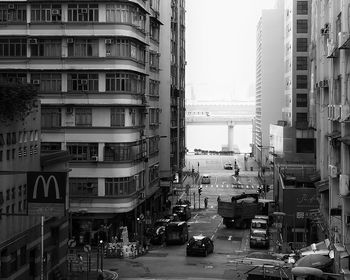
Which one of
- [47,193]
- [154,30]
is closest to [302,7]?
[154,30]

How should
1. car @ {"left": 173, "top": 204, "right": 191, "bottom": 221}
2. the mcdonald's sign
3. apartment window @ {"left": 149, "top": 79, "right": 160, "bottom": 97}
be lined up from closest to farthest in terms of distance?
the mcdonald's sign → apartment window @ {"left": 149, "top": 79, "right": 160, "bottom": 97} → car @ {"left": 173, "top": 204, "right": 191, "bottom": 221}

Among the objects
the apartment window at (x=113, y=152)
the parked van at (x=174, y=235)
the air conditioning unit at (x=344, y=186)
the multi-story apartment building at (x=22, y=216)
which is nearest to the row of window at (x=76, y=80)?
the apartment window at (x=113, y=152)

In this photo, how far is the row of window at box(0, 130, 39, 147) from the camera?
33.8 m

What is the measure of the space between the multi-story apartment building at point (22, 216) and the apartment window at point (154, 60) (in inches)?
993

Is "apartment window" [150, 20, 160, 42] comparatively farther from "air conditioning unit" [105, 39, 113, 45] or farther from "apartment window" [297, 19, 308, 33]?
"apartment window" [297, 19, 308, 33]

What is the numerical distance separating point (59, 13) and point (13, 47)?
13.3 ft

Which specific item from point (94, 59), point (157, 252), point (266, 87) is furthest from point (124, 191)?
point (266, 87)

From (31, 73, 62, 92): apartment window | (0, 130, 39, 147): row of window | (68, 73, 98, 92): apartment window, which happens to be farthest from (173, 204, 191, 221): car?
(0, 130, 39, 147): row of window

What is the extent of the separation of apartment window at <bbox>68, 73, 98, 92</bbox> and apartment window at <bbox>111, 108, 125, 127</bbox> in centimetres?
203

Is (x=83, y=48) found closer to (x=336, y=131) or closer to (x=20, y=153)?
(x=20, y=153)

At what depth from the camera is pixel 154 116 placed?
6719 centimetres

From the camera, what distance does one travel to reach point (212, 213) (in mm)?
73625

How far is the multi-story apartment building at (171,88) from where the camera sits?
7375 cm

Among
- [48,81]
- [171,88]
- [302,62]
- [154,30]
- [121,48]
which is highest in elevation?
[154,30]
